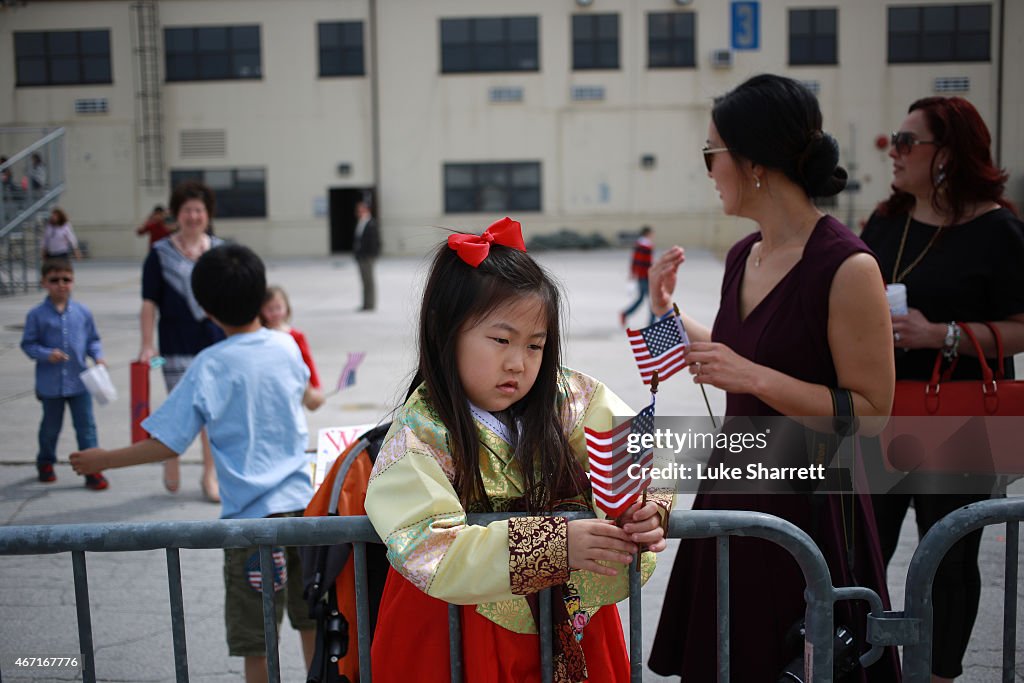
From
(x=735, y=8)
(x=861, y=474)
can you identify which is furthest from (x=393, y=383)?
(x=735, y=8)

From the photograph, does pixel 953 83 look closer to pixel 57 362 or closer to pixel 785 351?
pixel 57 362

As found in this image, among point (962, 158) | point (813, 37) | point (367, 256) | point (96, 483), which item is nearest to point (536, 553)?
→ point (962, 158)

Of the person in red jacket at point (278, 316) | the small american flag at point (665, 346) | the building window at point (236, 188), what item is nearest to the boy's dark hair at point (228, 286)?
the person in red jacket at point (278, 316)

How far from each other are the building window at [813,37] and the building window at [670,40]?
3.31 meters

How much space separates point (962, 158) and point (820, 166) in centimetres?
89

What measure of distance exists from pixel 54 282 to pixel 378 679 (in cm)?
519

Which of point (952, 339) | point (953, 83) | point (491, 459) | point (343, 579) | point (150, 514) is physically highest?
point (953, 83)

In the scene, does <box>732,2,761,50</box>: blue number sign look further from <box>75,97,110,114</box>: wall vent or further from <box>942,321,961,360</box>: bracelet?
<box>75,97,110,114</box>: wall vent

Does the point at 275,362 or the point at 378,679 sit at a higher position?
the point at 275,362

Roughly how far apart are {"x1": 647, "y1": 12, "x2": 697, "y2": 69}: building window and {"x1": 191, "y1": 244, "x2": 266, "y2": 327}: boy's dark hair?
101 ft

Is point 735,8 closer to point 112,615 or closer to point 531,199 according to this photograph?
point 112,615

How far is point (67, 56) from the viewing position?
32.4 metres

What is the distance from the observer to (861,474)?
241 cm

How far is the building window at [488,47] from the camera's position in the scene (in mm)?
32281
